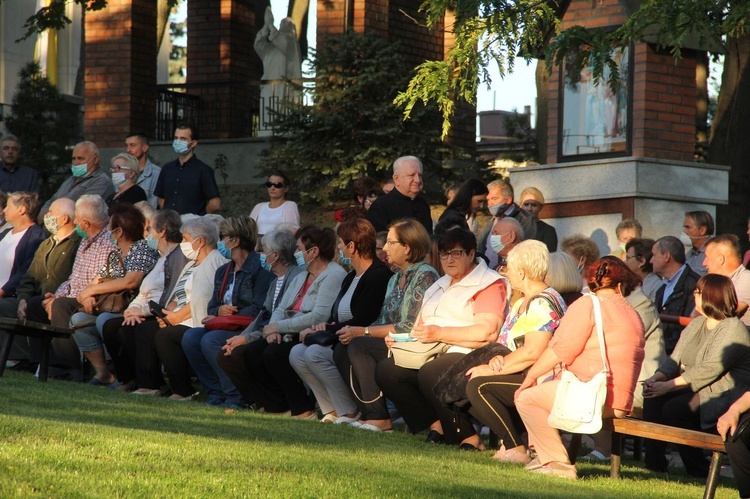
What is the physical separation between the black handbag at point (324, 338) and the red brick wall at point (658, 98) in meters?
6.43

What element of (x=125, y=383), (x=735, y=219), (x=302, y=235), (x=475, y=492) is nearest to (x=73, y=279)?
(x=125, y=383)

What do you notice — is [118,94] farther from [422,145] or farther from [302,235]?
[302,235]

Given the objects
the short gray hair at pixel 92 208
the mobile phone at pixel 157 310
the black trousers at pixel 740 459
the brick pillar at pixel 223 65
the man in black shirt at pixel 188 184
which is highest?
the brick pillar at pixel 223 65

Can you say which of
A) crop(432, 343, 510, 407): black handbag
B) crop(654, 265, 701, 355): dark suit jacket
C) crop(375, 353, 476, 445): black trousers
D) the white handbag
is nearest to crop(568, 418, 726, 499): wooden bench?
the white handbag

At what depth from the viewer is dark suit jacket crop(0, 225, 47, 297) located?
1473 cm

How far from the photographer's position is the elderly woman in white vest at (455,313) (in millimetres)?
9531

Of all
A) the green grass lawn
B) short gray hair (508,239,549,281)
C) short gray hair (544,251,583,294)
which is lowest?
the green grass lawn

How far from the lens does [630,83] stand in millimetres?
16109

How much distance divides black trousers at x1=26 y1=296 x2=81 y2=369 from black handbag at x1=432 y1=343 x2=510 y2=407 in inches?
229

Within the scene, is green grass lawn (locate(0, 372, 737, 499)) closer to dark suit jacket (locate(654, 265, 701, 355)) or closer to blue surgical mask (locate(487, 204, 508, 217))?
dark suit jacket (locate(654, 265, 701, 355))

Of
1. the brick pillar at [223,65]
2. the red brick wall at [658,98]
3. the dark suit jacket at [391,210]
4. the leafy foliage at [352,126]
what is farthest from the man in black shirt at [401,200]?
the brick pillar at [223,65]

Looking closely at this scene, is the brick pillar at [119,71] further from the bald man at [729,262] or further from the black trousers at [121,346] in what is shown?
→ the bald man at [729,262]

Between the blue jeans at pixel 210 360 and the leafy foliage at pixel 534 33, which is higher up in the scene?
the leafy foliage at pixel 534 33

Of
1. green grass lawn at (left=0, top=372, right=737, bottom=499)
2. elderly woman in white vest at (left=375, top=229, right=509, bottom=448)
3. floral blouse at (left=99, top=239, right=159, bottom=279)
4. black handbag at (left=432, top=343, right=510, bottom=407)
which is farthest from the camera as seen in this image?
floral blouse at (left=99, top=239, right=159, bottom=279)
